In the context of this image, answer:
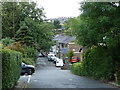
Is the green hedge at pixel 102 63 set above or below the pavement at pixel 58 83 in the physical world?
above

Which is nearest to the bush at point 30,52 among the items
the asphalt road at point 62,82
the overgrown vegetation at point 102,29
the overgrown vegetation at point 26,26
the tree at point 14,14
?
the overgrown vegetation at point 26,26

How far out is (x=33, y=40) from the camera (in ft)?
128

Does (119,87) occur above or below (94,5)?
below

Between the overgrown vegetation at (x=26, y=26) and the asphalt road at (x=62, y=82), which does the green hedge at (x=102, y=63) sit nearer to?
the asphalt road at (x=62, y=82)

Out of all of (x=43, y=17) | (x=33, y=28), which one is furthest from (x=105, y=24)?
(x=43, y=17)

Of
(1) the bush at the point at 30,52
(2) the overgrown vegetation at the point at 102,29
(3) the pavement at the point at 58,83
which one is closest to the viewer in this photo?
(2) the overgrown vegetation at the point at 102,29

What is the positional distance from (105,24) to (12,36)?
1145 inches

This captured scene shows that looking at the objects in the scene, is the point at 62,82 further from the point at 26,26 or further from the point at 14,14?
the point at 14,14

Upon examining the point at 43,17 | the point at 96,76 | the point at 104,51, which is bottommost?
the point at 96,76

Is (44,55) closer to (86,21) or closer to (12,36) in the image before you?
(12,36)

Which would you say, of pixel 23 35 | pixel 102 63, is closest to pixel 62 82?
pixel 102 63

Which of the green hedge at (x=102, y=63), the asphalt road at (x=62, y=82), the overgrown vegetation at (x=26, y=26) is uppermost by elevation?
the overgrown vegetation at (x=26, y=26)

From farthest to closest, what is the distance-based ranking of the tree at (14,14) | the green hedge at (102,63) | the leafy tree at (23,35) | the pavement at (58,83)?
the tree at (14,14), the leafy tree at (23,35), the green hedge at (102,63), the pavement at (58,83)

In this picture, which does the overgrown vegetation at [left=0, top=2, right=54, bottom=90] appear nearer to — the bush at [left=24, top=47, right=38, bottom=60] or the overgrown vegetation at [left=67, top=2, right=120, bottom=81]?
the bush at [left=24, top=47, right=38, bottom=60]
